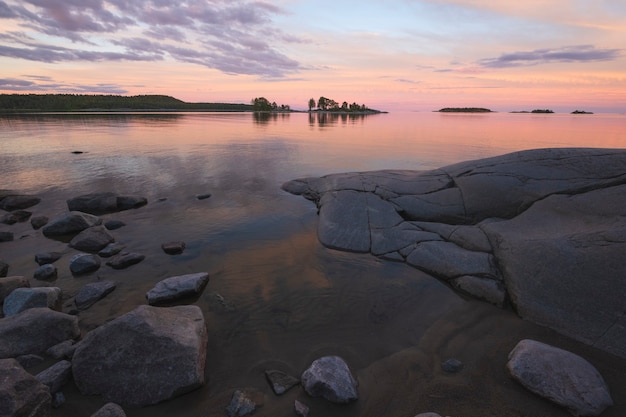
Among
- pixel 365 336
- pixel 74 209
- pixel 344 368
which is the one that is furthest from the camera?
pixel 74 209

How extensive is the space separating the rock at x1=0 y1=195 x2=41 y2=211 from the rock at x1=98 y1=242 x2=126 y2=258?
725 cm

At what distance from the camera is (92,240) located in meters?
9.17

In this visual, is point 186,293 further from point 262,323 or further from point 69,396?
point 69,396

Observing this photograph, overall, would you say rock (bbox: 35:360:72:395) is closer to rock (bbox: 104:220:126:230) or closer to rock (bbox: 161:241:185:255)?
rock (bbox: 161:241:185:255)

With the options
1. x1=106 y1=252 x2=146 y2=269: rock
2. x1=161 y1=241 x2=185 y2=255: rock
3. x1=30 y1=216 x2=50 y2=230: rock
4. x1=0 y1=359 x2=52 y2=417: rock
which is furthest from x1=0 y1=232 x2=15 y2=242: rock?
x1=0 y1=359 x2=52 y2=417: rock

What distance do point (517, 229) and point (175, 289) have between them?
9.19m

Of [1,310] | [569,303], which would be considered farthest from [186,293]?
[569,303]

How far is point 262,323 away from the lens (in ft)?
20.1

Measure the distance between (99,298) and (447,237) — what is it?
932 cm

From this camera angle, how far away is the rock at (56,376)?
4379 mm

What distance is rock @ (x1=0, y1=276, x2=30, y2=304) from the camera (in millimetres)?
6467

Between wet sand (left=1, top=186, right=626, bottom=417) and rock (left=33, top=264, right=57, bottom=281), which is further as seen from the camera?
rock (left=33, top=264, right=57, bottom=281)

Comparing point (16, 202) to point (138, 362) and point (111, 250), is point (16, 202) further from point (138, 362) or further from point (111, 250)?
point (138, 362)

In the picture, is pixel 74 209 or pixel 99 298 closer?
pixel 99 298
